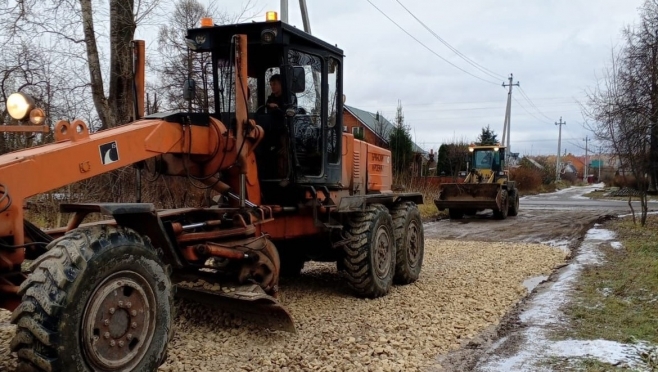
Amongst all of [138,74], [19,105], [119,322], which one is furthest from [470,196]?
[19,105]

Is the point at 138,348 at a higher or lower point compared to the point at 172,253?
lower

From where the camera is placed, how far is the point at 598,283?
8250 millimetres

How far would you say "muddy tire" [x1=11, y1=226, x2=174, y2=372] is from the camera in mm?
3211

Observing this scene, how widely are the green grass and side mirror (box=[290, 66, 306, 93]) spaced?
358 cm

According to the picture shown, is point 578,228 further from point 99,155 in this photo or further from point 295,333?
point 99,155

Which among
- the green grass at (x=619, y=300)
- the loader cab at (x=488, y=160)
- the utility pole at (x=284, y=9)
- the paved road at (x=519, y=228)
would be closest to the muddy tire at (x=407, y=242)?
the green grass at (x=619, y=300)

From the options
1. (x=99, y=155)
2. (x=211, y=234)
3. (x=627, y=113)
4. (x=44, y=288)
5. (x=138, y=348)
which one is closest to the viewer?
(x=44, y=288)

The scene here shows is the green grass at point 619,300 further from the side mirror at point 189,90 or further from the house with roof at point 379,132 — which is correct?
the house with roof at point 379,132

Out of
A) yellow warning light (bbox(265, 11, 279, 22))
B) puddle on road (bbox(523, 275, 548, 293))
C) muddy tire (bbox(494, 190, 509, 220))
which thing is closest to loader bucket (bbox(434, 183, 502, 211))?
muddy tire (bbox(494, 190, 509, 220))

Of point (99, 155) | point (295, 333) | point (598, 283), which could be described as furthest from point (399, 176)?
point (99, 155)

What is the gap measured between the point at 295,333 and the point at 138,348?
1.90m

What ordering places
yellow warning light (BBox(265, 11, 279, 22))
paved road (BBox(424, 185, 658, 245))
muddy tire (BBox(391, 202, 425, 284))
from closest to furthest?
yellow warning light (BBox(265, 11, 279, 22)) < muddy tire (BBox(391, 202, 425, 284)) < paved road (BBox(424, 185, 658, 245))

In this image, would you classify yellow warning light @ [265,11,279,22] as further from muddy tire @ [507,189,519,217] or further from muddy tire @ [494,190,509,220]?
muddy tire @ [507,189,519,217]

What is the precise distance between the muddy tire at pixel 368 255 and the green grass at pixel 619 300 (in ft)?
7.11
